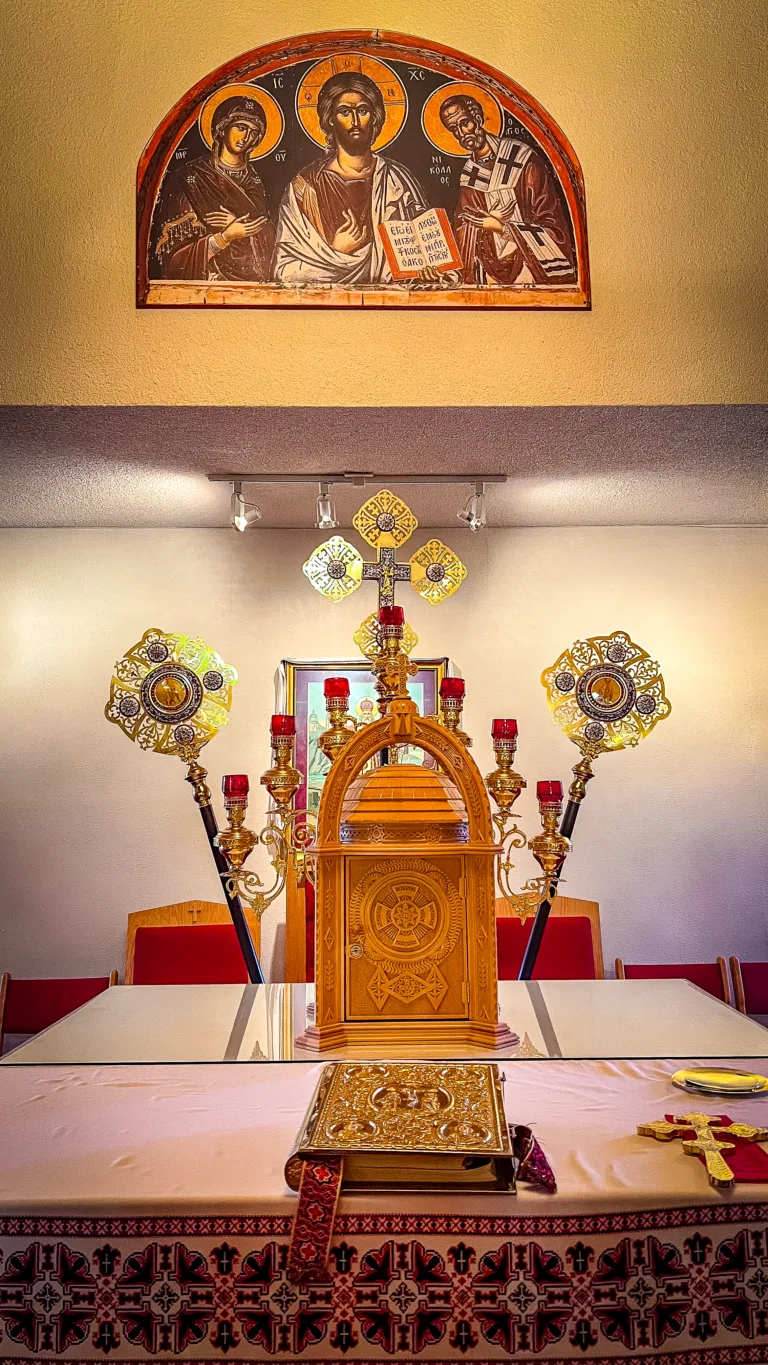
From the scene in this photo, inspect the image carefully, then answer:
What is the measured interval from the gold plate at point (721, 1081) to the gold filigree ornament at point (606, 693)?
1452 millimetres

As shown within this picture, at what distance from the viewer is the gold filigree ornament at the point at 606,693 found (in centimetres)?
357

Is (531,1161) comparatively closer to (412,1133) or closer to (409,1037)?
(412,1133)

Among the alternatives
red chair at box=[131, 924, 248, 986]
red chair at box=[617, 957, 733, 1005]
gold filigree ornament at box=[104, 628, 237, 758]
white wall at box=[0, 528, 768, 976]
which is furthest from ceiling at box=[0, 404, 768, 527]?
red chair at box=[617, 957, 733, 1005]

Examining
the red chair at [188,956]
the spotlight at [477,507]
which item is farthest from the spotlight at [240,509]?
the red chair at [188,956]

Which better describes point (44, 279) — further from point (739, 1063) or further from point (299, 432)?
point (739, 1063)

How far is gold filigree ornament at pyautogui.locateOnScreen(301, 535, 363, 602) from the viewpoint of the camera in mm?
4930

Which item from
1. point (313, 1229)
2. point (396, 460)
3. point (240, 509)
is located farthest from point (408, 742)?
point (240, 509)

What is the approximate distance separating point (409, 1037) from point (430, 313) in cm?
276

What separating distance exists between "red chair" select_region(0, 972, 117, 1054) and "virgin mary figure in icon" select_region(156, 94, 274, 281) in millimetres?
3435

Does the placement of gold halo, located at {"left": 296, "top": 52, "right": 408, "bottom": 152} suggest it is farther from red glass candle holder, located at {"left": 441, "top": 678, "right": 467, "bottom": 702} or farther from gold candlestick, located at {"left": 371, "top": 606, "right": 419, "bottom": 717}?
red glass candle holder, located at {"left": 441, "top": 678, "right": 467, "bottom": 702}

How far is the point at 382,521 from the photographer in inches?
173

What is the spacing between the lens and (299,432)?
4.28 m

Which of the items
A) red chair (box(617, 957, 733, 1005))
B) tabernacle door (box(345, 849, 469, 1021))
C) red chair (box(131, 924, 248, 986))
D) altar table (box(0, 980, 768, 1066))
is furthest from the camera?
red chair (box(617, 957, 733, 1005))

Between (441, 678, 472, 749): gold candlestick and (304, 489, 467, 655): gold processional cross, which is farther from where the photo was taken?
(304, 489, 467, 655): gold processional cross
